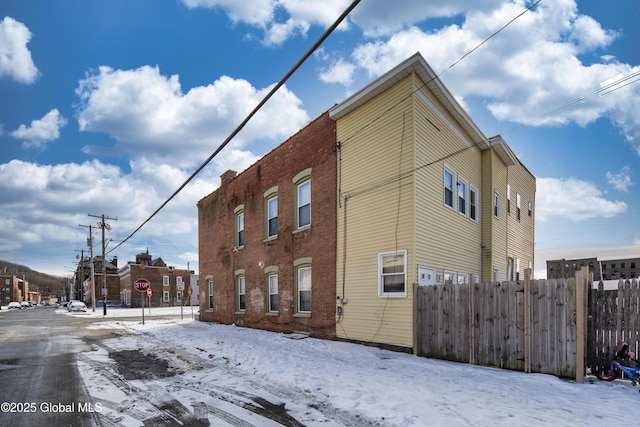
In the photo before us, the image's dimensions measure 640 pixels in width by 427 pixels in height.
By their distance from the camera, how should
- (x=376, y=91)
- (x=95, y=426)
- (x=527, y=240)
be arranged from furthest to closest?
(x=527, y=240)
(x=376, y=91)
(x=95, y=426)

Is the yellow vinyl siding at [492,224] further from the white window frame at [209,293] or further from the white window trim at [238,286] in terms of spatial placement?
the white window frame at [209,293]

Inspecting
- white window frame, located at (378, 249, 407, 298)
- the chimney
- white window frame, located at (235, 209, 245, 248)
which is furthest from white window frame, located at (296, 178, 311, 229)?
the chimney

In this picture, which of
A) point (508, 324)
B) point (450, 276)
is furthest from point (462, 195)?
point (508, 324)

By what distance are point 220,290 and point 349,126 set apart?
13490mm

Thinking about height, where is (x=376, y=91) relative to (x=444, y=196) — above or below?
above

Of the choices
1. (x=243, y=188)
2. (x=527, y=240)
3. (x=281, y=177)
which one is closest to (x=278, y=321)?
(x=281, y=177)

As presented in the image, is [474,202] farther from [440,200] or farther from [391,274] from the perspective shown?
[391,274]

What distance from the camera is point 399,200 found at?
11.6 meters

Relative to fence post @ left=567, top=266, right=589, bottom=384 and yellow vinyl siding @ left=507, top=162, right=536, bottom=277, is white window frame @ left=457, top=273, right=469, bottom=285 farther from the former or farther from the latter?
fence post @ left=567, top=266, right=589, bottom=384

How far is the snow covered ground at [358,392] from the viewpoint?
18.1 feet

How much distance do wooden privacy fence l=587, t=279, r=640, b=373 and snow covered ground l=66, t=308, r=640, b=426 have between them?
0.59m

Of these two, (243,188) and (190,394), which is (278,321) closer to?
(243,188)

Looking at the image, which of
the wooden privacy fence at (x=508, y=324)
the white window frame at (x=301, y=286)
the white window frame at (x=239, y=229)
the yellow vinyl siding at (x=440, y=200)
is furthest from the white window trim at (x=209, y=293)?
the wooden privacy fence at (x=508, y=324)

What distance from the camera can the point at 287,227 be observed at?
16297 mm
